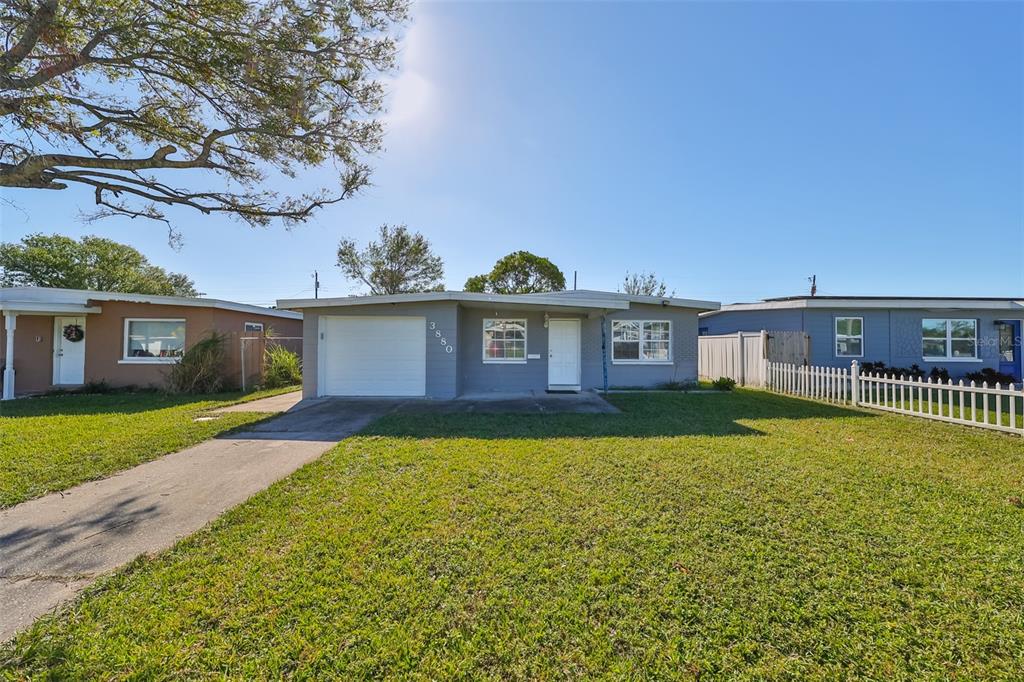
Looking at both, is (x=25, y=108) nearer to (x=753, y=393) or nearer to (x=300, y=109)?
(x=300, y=109)

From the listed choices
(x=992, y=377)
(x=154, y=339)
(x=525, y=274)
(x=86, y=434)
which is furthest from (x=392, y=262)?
(x=992, y=377)

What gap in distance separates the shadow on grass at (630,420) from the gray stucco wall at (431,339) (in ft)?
6.42

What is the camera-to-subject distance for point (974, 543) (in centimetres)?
290

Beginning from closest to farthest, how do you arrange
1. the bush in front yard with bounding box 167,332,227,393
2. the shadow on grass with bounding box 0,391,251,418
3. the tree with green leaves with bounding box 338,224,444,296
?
the shadow on grass with bounding box 0,391,251,418, the bush in front yard with bounding box 167,332,227,393, the tree with green leaves with bounding box 338,224,444,296

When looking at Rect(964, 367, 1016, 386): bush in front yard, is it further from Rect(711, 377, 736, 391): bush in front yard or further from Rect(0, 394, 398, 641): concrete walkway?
Rect(0, 394, 398, 641): concrete walkway

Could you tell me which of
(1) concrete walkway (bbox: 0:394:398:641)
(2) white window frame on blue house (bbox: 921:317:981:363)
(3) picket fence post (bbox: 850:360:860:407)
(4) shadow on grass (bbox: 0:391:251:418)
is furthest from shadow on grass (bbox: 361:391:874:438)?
(2) white window frame on blue house (bbox: 921:317:981:363)

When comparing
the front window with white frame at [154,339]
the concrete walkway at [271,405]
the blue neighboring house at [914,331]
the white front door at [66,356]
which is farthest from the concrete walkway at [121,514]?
the blue neighboring house at [914,331]

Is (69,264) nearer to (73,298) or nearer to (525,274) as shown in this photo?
(73,298)

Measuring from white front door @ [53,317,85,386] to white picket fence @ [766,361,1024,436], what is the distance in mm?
20130

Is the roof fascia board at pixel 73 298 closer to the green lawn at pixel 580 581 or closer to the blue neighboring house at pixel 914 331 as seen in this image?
the green lawn at pixel 580 581

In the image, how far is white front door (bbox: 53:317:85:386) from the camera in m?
11.8

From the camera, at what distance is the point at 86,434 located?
6.21 m

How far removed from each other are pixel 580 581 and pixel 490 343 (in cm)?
894

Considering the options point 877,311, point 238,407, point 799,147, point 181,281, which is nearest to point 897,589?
point 238,407
